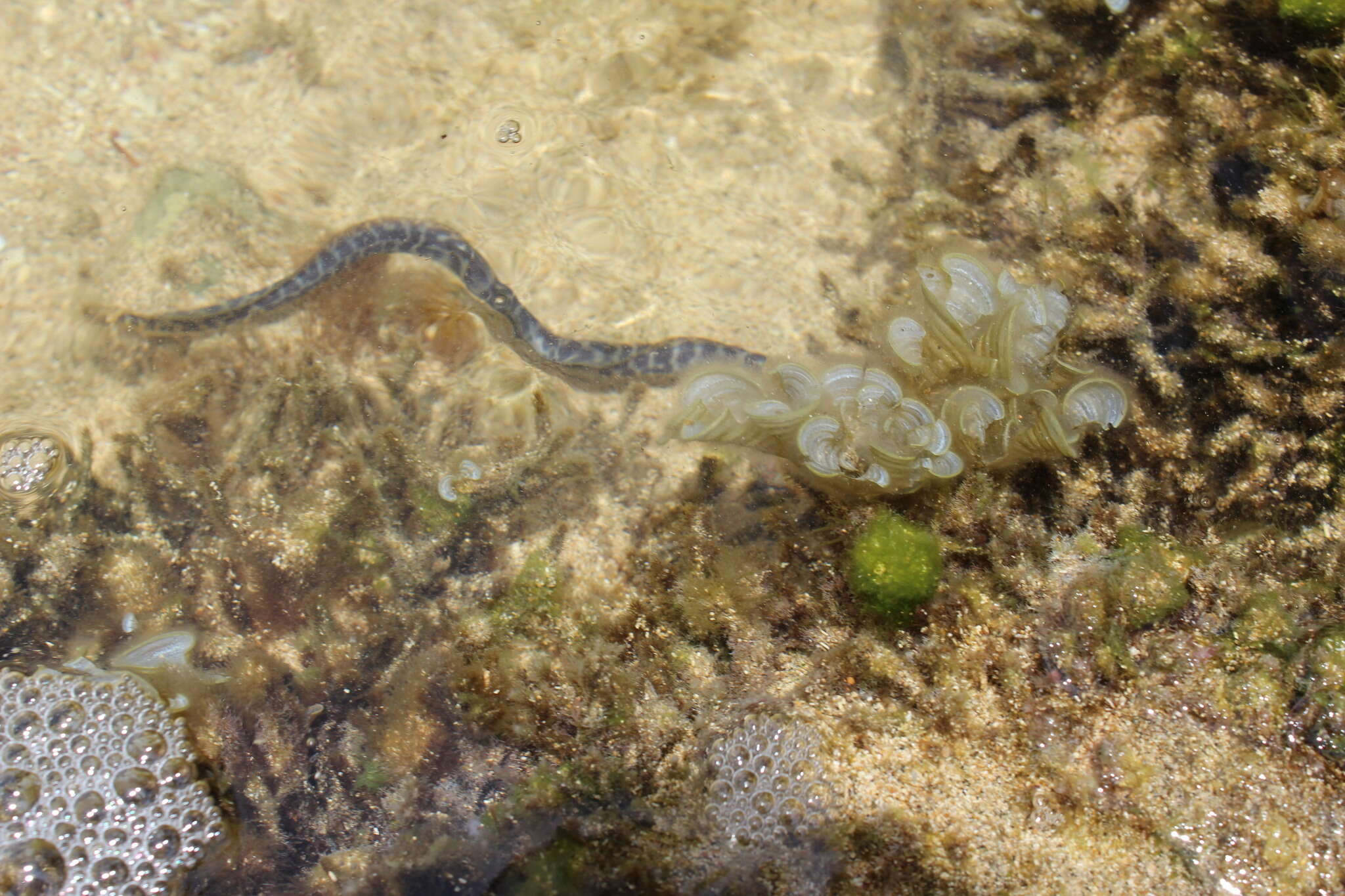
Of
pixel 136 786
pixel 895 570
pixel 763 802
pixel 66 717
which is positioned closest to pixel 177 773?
pixel 136 786

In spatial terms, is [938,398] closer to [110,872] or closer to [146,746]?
[146,746]

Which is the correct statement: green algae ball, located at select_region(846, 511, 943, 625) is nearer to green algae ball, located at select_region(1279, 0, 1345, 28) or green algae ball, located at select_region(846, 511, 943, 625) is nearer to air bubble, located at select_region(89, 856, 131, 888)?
green algae ball, located at select_region(1279, 0, 1345, 28)

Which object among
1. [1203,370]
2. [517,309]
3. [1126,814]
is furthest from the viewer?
[517,309]

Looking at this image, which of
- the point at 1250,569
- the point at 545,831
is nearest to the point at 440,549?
the point at 545,831

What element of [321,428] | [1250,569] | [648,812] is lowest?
[648,812]

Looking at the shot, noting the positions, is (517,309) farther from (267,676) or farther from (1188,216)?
(1188,216)

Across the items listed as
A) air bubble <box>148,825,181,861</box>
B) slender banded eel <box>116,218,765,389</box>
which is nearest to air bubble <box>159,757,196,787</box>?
air bubble <box>148,825,181,861</box>
